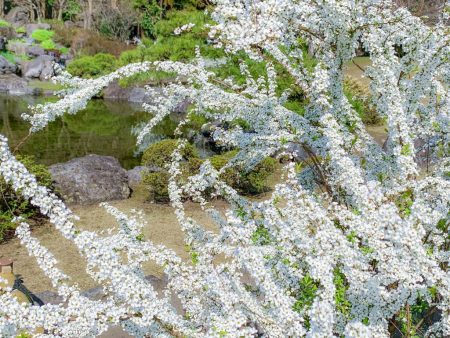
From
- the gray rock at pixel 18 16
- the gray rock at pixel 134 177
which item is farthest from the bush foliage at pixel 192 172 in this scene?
the gray rock at pixel 18 16

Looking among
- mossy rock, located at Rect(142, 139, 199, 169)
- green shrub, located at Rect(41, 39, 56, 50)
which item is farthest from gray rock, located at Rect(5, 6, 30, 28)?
mossy rock, located at Rect(142, 139, 199, 169)

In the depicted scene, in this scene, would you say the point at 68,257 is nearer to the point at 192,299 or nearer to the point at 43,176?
the point at 43,176

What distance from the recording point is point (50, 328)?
113 inches

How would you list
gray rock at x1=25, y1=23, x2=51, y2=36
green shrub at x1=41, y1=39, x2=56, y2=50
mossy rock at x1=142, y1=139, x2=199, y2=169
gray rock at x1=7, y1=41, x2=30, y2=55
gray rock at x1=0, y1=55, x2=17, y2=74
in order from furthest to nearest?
gray rock at x1=25, y1=23, x2=51, y2=36 < green shrub at x1=41, y1=39, x2=56, y2=50 < gray rock at x1=7, y1=41, x2=30, y2=55 < gray rock at x1=0, y1=55, x2=17, y2=74 < mossy rock at x1=142, y1=139, x2=199, y2=169

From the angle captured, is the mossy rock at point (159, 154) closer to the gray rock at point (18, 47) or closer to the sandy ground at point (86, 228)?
the sandy ground at point (86, 228)

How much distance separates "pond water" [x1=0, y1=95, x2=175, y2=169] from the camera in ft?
51.4

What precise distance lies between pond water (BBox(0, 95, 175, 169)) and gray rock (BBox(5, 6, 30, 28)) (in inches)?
959

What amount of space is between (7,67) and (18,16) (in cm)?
1826

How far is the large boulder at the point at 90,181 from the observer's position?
34.8ft

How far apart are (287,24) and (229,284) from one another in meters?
2.34

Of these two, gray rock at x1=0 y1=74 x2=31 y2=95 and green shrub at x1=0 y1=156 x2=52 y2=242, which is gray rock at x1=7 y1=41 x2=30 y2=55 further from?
green shrub at x1=0 y1=156 x2=52 y2=242

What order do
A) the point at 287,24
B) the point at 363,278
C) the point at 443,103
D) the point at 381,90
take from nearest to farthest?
the point at 363,278 → the point at 381,90 → the point at 287,24 → the point at 443,103

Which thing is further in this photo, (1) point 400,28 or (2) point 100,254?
(1) point 400,28

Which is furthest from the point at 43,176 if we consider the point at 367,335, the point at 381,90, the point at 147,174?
the point at 367,335
